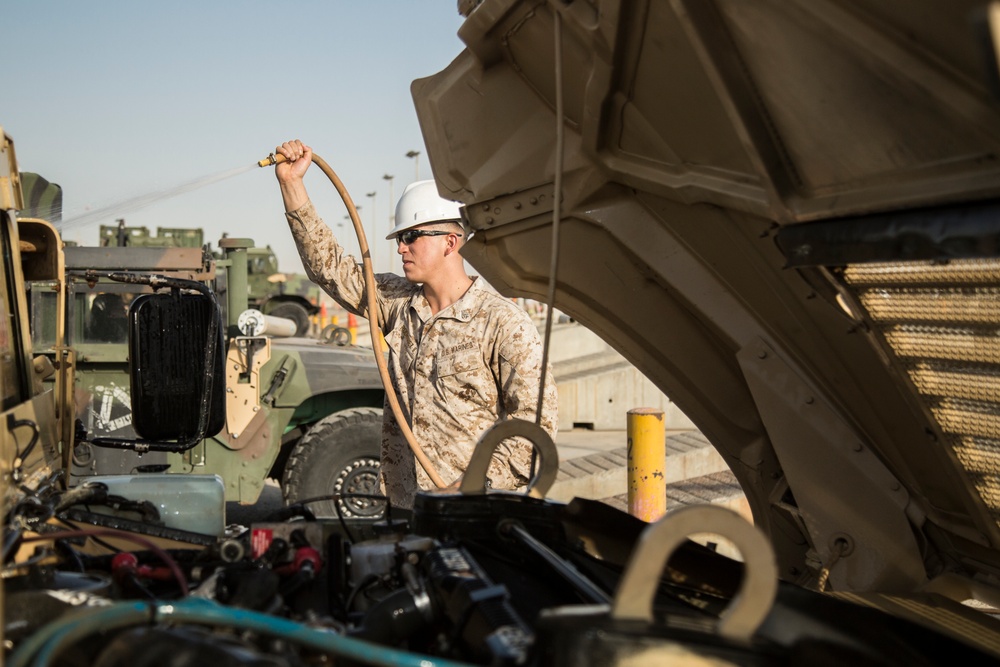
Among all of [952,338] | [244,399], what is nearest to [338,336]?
[244,399]

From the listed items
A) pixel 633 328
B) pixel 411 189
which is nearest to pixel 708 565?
pixel 633 328

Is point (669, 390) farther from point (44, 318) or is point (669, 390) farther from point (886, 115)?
point (44, 318)

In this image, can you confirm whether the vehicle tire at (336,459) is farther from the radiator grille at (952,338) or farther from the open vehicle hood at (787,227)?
the radiator grille at (952,338)

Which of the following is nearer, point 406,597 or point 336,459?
point 406,597

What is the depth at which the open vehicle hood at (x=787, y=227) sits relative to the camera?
1843mm

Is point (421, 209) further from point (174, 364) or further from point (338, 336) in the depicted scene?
point (338, 336)

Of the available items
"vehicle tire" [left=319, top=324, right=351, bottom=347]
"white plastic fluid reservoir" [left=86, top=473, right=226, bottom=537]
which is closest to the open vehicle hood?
"white plastic fluid reservoir" [left=86, top=473, right=226, bottom=537]

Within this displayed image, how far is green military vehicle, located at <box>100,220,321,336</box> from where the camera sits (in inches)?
1024

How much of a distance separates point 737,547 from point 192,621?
944mm

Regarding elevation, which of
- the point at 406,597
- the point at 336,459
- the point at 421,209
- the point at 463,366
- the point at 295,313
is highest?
the point at 295,313

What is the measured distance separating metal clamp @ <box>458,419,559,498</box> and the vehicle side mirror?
836 mm

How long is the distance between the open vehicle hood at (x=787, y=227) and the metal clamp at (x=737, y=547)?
70 centimetres

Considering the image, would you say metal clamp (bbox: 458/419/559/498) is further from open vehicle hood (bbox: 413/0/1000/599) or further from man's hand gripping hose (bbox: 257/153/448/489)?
man's hand gripping hose (bbox: 257/153/448/489)

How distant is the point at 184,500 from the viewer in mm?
2979
